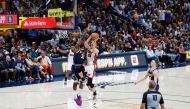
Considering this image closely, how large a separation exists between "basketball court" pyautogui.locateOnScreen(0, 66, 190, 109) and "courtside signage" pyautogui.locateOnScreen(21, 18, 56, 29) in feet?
15.3

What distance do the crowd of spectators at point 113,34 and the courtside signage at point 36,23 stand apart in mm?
875

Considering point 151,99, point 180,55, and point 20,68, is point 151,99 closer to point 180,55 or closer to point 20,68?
point 20,68

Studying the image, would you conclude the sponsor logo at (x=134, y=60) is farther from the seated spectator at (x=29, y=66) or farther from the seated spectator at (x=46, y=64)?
the seated spectator at (x=29, y=66)

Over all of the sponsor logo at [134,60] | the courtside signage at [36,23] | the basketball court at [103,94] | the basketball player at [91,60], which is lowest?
the basketball court at [103,94]

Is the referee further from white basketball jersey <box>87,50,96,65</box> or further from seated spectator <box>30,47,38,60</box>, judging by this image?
seated spectator <box>30,47,38,60</box>

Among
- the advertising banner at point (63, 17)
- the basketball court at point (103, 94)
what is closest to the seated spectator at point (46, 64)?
the basketball court at point (103, 94)

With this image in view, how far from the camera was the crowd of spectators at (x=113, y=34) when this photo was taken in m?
22.6

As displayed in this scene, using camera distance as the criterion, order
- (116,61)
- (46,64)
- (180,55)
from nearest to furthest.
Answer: (46,64) < (116,61) < (180,55)

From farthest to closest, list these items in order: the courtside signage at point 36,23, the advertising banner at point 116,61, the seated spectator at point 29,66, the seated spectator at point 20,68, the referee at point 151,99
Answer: the courtside signage at point 36,23
the advertising banner at point 116,61
the seated spectator at point 29,66
the seated spectator at point 20,68
the referee at point 151,99

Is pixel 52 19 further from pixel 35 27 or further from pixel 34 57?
pixel 34 57

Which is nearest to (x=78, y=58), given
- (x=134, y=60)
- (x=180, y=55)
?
(x=134, y=60)

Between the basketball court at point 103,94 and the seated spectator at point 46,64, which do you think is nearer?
the basketball court at point 103,94

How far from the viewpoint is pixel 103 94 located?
17594 millimetres

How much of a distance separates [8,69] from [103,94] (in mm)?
5303
